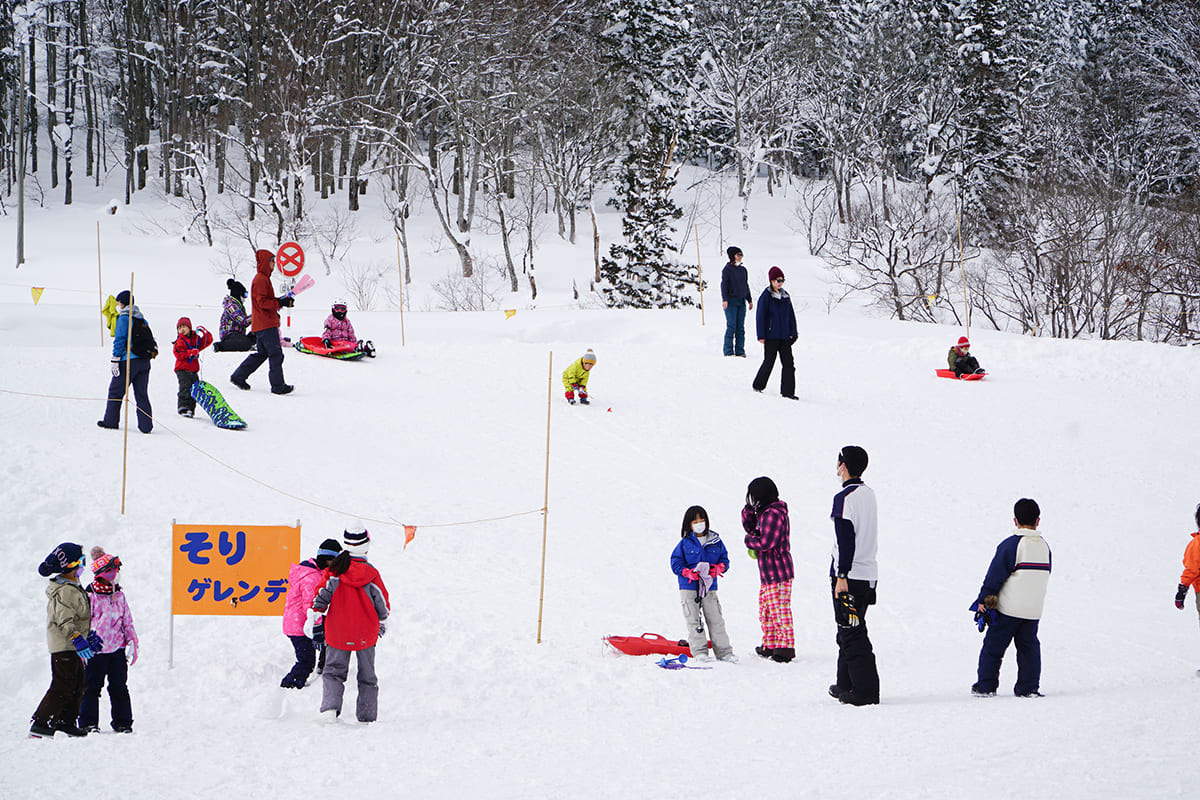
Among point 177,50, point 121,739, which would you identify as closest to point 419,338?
point 121,739

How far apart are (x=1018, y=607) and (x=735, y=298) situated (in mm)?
12141

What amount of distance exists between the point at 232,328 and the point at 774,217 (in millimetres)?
42203

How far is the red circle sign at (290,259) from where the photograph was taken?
18047 mm

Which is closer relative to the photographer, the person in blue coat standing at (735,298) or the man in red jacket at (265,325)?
the man in red jacket at (265,325)

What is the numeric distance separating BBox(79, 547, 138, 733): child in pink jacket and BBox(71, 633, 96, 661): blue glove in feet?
0.12

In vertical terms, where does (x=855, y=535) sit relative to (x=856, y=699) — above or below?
above

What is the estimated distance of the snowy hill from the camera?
5.05 meters

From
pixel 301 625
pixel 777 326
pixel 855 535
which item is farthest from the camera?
pixel 777 326

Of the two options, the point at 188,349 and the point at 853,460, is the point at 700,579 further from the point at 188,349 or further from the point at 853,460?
the point at 188,349

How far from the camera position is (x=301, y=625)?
7.22 metres

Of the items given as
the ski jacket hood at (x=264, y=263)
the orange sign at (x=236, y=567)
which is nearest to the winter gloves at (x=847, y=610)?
the orange sign at (x=236, y=567)

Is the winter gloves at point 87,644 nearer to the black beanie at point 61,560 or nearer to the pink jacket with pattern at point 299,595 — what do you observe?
the black beanie at point 61,560

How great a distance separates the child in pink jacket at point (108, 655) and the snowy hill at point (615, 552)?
14.4 inches

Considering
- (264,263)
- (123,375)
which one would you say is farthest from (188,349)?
(264,263)
